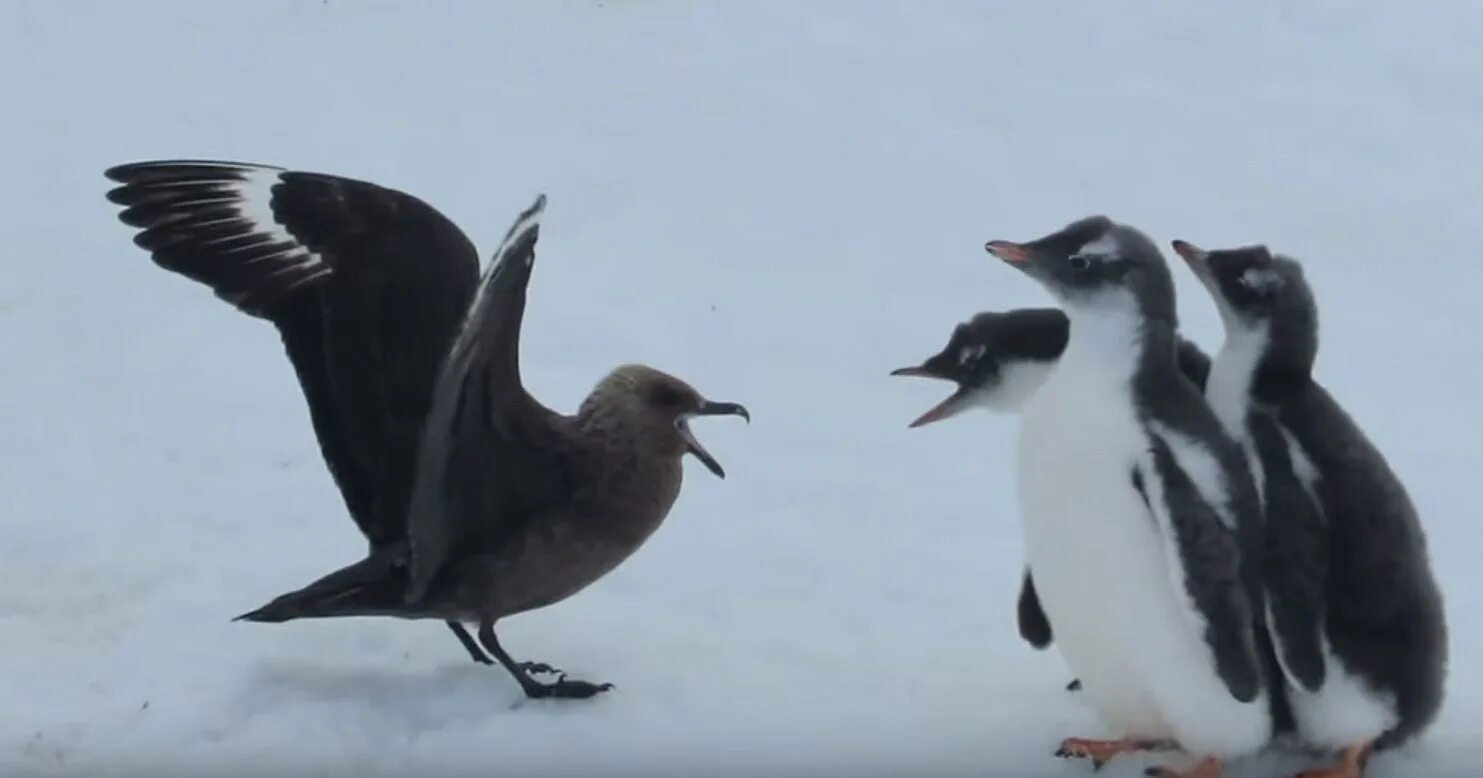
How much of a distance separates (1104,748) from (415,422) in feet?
3.91

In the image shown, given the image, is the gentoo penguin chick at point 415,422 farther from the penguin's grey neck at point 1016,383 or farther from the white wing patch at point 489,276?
the penguin's grey neck at point 1016,383

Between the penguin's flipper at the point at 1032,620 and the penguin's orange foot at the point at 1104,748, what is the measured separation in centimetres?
24

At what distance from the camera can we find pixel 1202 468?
3.04 metres

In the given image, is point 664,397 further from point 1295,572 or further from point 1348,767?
point 1348,767

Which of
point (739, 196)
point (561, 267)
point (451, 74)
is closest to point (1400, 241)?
point (739, 196)

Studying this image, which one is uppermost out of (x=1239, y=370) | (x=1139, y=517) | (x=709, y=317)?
(x=709, y=317)

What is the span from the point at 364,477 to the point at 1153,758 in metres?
1.32

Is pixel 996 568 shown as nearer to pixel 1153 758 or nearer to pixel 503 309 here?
pixel 1153 758

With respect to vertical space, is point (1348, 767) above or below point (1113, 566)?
below

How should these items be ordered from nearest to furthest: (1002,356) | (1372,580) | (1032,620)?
(1372,580), (1002,356), (1032,620)

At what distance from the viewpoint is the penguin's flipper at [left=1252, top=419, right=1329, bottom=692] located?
3.03 m

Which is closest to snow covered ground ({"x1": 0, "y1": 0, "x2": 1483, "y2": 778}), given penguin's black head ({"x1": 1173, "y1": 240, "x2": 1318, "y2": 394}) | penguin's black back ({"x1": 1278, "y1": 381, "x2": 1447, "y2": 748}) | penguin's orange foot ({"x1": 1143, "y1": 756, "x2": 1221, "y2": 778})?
penguin's orange foot ({"x1": 1143, "y1": 756, "x2": 1221, "y2": 778})

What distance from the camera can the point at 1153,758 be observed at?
3.27 m

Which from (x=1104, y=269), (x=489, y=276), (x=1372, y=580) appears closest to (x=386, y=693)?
(x=489, y=276)
